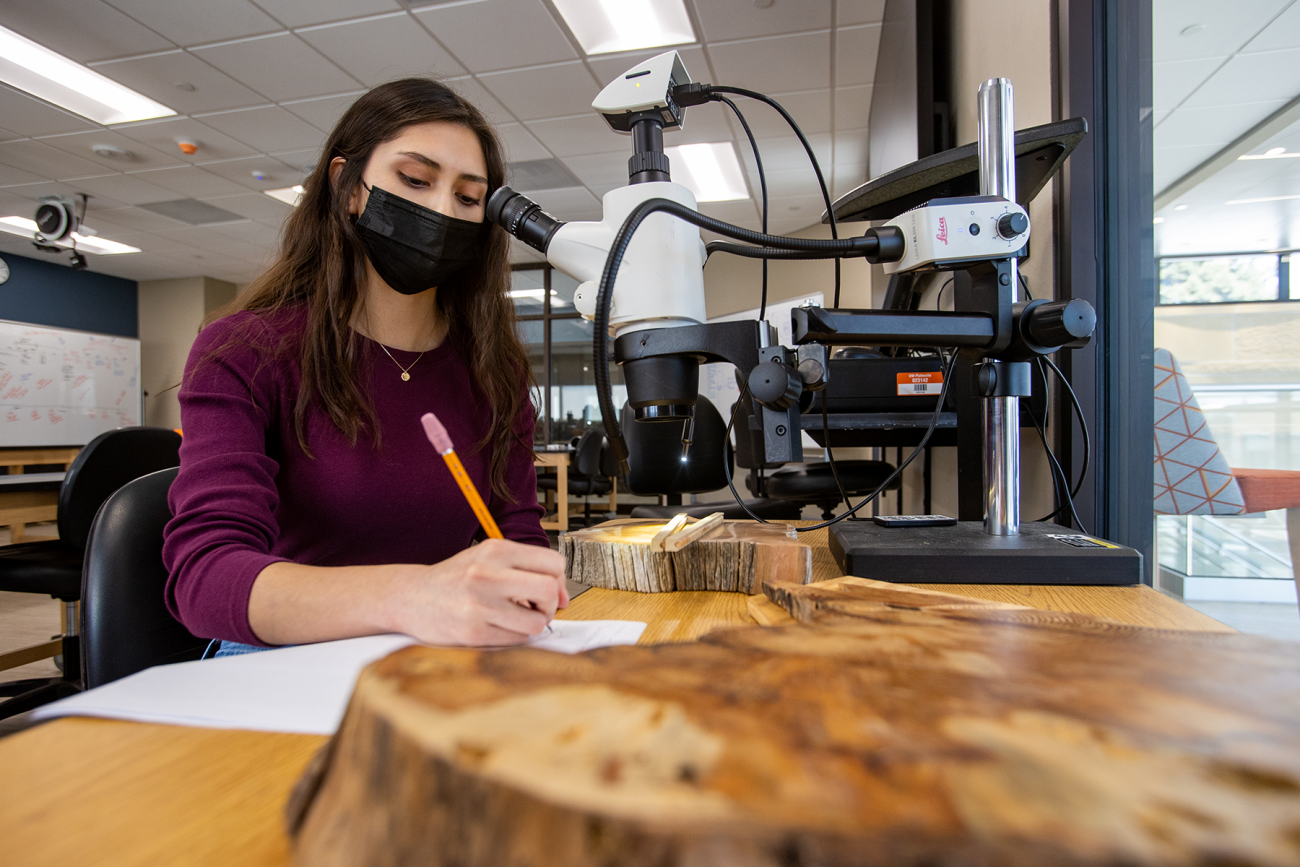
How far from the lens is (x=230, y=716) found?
362mm

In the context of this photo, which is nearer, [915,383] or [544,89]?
[915,383]

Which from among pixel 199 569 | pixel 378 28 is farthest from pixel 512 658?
pixel 378 28

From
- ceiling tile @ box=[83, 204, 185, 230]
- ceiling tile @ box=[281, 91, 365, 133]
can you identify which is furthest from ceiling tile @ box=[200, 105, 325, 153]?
ceiling tile @ box=[83, 204, 185, 230]

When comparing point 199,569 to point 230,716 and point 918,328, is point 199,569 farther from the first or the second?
point 918,328

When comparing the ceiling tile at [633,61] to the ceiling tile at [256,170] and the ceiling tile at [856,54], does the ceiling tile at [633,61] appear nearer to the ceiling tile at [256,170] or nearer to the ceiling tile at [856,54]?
the ceiling tile at [856,54]

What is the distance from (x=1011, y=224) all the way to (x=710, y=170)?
4.27m

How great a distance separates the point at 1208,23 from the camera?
103 centimetres

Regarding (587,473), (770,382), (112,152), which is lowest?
(587,473)

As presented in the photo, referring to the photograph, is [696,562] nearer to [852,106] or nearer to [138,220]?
[852,106]

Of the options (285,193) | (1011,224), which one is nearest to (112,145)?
(285,193)

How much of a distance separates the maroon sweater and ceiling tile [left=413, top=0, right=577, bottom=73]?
2.46 meters

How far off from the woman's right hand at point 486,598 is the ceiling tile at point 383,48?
308 centimetres

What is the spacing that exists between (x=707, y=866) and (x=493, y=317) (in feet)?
3.46

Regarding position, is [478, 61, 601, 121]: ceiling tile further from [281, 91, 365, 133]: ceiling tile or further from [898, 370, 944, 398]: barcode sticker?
[898, 370, 944, 398]: barcode sticker
